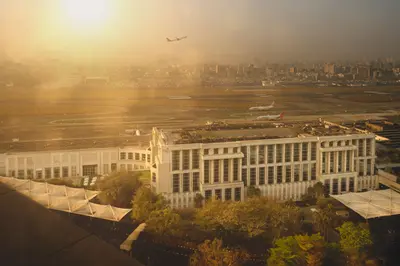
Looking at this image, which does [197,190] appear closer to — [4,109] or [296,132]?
[296,132]

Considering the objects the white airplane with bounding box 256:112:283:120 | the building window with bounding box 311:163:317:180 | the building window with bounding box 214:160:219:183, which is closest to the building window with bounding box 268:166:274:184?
the building window with bounding box 311:163:317:180

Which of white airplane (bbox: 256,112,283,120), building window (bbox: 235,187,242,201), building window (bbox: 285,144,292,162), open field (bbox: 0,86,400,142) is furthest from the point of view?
white airplane (bbox: 256,112,283,120)

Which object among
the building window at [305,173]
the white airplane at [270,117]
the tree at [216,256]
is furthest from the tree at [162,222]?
the white airplane at [270,117]

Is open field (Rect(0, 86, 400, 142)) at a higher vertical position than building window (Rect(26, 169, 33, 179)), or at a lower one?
higher

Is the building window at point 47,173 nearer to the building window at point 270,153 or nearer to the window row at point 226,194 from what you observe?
the window row at point 226,194

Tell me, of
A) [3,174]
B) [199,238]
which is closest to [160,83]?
[3,174]

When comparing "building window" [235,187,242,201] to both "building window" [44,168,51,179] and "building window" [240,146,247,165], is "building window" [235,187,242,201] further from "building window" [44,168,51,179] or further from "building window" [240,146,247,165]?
"building window" [44,168,51,179]

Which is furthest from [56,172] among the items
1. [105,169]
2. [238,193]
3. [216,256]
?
[216,256]
